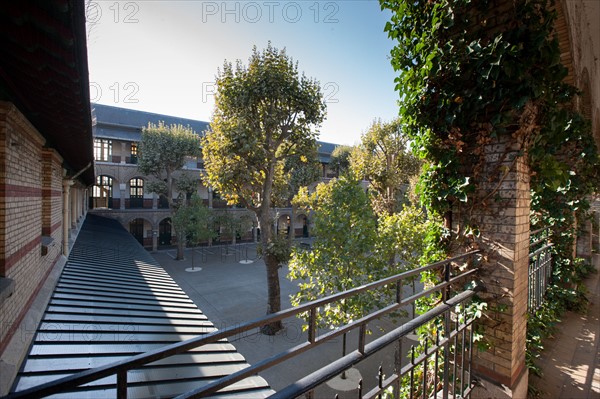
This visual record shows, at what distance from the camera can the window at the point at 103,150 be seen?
74.9ft

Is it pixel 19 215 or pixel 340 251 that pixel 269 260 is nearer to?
pixel 340 251

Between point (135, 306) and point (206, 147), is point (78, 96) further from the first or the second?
point (206, 147)

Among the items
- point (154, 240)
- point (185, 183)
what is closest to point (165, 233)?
point (154, 240)

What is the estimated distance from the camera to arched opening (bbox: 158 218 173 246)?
1040 inches

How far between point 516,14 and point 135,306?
21.7 ft

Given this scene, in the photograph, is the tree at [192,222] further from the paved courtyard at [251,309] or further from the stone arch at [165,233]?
the stone arch at [165,233]

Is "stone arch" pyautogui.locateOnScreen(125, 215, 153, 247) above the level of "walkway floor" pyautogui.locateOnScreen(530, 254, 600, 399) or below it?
below

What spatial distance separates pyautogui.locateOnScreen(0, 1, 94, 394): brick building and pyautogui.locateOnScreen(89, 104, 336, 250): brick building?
1781 centimetres

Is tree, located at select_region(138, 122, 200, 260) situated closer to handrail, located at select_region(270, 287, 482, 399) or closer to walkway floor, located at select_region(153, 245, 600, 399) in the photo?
walkway floor, located at select_region(153, 245, 600, 399)

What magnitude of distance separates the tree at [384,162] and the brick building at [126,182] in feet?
15.2

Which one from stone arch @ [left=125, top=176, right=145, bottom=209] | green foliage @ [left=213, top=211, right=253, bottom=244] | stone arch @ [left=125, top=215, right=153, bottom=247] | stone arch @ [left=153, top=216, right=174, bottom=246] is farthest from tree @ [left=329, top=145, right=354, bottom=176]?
stone arch @ [left=125, top=215, right=153, bottom=247]

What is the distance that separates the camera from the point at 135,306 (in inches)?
204

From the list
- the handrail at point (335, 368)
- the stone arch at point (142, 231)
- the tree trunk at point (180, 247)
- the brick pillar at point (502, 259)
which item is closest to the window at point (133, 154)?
the stone arch at point (142, 231)

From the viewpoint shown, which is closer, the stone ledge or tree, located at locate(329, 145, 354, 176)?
the stone ledge
